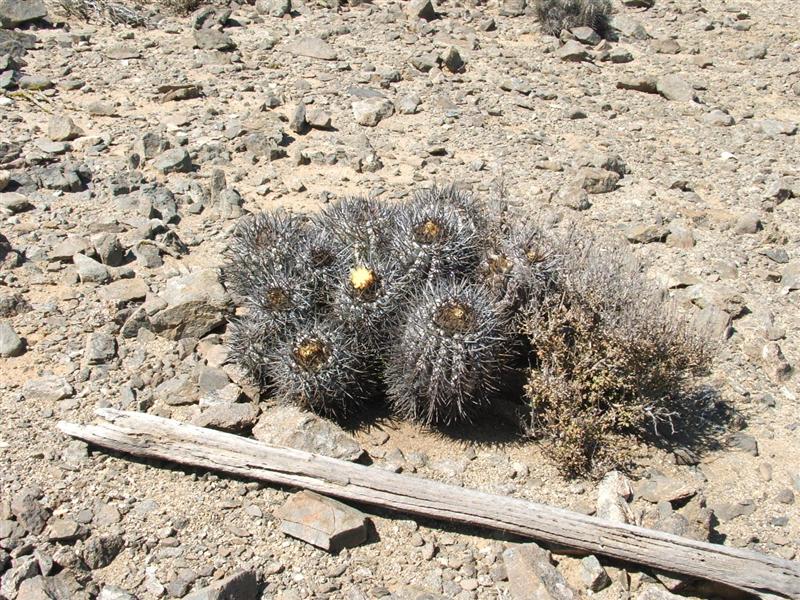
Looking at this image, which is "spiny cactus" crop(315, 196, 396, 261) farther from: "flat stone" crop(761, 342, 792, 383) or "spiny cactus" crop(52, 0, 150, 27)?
"spiny cactus" crop(52, 0, 150, 27)

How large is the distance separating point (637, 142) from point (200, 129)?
3.92m

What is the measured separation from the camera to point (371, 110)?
800 cm

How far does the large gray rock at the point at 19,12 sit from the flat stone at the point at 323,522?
23.6 feet

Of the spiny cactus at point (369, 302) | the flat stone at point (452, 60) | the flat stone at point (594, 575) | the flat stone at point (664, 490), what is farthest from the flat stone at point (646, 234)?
the flat stone at point (452, 60)

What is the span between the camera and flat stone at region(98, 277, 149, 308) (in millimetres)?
5398

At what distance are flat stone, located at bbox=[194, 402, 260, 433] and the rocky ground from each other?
0.02 metres

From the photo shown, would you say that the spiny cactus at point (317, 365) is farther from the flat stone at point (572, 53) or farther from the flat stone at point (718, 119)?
the flat stone at point (572, 53)

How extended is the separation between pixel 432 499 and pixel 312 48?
6276 millimetres

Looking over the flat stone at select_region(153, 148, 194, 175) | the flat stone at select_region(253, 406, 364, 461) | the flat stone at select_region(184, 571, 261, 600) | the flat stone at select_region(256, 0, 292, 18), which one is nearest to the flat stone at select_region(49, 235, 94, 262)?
the flat stone at select_region(153, 148, 194, 175)

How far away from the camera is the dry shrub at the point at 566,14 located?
1010cm

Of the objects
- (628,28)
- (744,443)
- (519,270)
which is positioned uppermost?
(519,270)

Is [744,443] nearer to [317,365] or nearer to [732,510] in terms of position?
[732,510]

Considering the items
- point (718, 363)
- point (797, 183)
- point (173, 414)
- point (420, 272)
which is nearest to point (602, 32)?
point (797, 183)

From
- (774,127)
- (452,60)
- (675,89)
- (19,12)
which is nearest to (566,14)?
(675,89)
